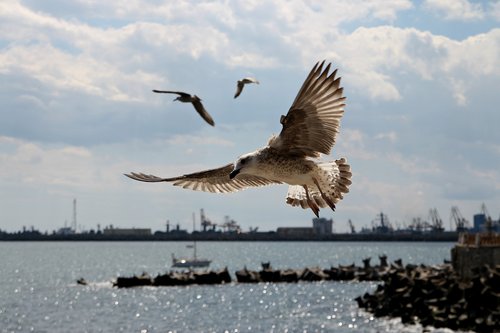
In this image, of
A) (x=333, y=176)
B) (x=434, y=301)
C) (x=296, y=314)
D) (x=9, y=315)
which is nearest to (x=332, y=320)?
(x=296, y=314)

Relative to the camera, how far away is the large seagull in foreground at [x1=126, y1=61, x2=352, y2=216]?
6.77 metres

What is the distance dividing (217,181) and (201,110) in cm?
164

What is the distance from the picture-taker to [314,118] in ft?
23.2

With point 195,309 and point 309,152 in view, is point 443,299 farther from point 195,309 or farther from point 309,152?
point 309,152

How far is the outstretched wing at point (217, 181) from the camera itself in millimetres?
8016

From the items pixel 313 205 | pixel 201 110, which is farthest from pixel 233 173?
pixel 313 205

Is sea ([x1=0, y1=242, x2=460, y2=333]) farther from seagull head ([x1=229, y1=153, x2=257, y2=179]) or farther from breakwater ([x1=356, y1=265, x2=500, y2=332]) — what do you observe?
seagull head ([x1=229, y1=153, x2=257, y2=179])

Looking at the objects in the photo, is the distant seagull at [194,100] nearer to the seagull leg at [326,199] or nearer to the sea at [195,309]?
the seagull leg at [326,199]

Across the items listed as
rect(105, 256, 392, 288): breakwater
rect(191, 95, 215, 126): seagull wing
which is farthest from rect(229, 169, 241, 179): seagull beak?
rect(105, 256, 392, 288): breakwater

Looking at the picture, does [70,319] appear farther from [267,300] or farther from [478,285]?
[478,285]

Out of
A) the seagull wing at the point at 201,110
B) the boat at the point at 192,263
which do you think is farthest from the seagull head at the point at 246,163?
the boat at the point at 192,263

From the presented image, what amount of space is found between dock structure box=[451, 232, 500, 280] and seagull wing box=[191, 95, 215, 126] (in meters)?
41.6

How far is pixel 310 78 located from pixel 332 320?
197 ft

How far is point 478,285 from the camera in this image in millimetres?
44625
